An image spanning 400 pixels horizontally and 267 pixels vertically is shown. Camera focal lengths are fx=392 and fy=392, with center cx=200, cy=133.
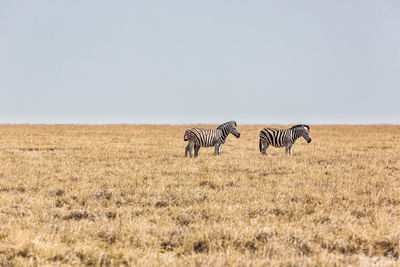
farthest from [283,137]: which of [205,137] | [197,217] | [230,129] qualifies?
[197,217]

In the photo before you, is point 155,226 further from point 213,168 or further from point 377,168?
point 377,168

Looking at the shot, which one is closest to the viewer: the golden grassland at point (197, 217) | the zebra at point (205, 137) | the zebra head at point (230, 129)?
the golden grassland at point (197, 217)

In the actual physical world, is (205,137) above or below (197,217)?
above

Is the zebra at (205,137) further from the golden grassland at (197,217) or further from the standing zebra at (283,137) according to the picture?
the golden grassland at (197,217)

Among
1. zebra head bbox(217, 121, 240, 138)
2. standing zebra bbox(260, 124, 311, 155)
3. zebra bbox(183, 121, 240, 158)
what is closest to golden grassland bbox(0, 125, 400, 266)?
zebra bbox(183, 121, 240, 158)

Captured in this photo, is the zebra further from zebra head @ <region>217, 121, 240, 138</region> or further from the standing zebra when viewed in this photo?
the standing zebra

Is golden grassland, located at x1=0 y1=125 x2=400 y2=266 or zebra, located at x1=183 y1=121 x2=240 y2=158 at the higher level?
zebra, located at x1=183 y1=121 x2=240 y2=158

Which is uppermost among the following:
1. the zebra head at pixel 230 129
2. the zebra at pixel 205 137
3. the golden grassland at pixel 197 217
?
the zebra head at pixel 230 129

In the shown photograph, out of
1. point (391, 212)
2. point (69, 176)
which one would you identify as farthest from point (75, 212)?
point (391, 212)

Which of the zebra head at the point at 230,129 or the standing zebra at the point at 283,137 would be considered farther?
the standing zebra at the point at 283,137

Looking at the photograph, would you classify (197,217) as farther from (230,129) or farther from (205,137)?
(230,129)

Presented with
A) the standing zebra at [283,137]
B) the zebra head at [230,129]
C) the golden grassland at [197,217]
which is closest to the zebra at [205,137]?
the zebra head at [230,129]

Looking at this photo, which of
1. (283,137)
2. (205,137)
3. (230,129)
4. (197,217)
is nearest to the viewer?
(197,217)

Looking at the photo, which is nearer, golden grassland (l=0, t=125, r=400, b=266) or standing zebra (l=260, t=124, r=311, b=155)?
golden grassland (l=0, t=125, r=400, b=266)
